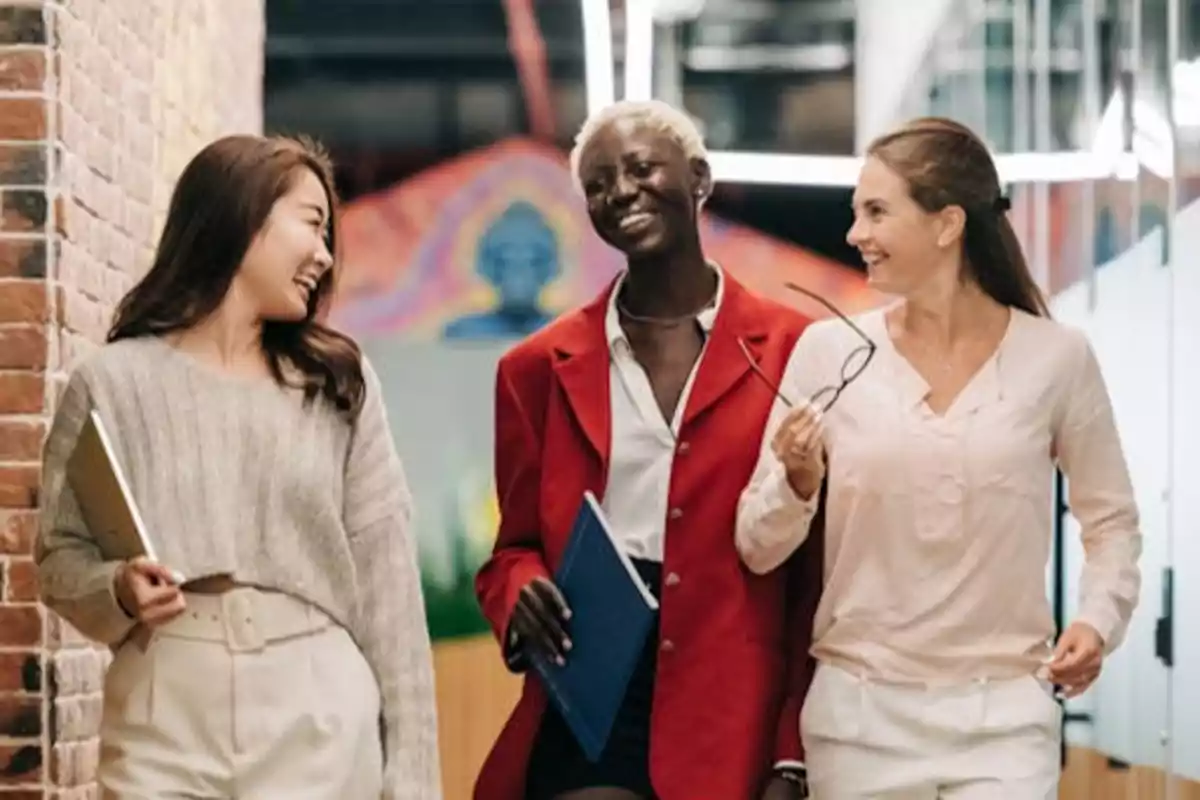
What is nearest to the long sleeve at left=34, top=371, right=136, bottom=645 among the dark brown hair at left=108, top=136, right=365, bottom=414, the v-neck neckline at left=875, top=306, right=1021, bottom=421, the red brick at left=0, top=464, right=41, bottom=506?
the dark brown hair at left=108, top=136, right=365, bottom=414

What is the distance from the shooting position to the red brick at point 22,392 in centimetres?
300

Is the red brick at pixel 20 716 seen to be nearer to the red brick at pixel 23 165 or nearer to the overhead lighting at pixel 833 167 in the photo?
the red brick at pixel 23 165

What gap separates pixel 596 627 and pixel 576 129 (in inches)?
55.0

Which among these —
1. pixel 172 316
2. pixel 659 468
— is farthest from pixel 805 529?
pixel 172 316

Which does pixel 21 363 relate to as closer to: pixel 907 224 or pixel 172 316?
pixel 172 316

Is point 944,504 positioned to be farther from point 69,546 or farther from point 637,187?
point 69,546

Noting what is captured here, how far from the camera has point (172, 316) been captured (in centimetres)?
244

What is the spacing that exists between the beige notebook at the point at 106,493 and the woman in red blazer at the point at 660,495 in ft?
2.20

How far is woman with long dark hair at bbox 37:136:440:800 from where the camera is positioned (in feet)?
7.63

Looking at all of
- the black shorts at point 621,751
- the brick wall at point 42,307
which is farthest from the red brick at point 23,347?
the black shorts at point 621,751

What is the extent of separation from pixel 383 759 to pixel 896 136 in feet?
3.64

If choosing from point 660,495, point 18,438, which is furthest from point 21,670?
point 660,495

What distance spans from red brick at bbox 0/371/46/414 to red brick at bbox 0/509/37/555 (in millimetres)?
158

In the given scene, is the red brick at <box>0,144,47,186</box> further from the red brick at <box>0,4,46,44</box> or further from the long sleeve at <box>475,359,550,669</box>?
the long sleeve at <box>475,359,550,669</box>
